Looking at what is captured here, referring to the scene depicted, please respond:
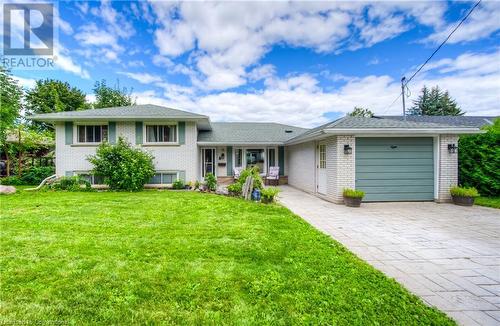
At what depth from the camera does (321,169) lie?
32.0 feet

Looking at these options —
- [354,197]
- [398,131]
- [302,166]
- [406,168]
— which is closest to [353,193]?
[354,197]

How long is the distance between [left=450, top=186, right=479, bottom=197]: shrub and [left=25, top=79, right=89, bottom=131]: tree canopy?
31.2 m

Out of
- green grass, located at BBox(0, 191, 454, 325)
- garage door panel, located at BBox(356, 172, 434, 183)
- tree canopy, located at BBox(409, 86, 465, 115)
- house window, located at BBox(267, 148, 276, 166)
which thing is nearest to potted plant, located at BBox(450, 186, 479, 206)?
garage door panel, located at BBox(356, 172, 434, 183)

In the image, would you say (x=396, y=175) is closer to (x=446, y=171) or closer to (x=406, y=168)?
(x=406, y=168)

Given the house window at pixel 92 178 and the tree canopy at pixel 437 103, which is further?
the tree canopy at pixel 437 103

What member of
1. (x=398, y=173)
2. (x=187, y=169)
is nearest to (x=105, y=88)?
(x=187, y=169)

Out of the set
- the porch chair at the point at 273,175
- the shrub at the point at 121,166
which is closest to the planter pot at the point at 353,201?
the porch chair at the point at 273,175

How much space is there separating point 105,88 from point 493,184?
107 feet

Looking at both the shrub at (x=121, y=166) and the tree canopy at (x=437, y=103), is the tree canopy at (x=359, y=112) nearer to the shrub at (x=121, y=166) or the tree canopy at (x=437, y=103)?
the tree canopy at (x=437, y=103)

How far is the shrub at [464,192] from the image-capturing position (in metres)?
7.64

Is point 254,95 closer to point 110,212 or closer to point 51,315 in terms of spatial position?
point 110,212

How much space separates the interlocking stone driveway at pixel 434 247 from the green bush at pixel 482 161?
1940 mm

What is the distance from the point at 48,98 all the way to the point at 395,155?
32.1 m

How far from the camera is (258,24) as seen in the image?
1016 cm
